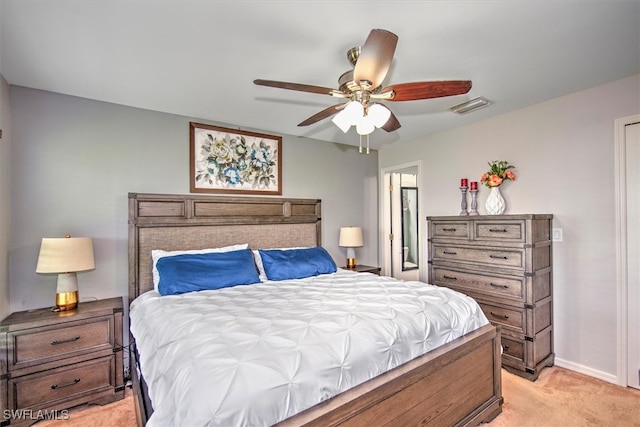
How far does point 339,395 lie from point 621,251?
2629 millimetres

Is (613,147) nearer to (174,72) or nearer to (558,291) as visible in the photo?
(558,291)

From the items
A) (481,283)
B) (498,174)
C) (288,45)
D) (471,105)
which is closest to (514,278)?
(481,283)

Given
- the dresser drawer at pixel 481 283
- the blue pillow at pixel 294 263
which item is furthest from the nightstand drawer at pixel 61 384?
the dresser drawer at pixel 481 283

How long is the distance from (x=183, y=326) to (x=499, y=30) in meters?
2.46

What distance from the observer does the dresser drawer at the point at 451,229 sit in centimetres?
309

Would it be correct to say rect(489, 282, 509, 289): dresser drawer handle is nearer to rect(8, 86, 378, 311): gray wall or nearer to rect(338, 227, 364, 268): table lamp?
rect(338, 227, 364, 268): table lamp

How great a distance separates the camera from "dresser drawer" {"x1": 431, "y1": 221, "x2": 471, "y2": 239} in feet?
10.1

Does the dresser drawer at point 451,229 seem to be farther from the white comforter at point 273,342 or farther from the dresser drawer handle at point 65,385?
the dresser drawer handle at point 65,385

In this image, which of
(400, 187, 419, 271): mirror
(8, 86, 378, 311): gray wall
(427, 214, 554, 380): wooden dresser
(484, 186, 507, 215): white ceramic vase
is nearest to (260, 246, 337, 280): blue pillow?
(8, 86, 378, 311): gray wall

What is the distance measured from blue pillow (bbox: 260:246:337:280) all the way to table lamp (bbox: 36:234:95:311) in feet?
4.71

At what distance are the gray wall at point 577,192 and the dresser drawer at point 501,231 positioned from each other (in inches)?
18.4

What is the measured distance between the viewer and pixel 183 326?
1646mm

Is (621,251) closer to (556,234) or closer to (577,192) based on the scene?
(556,234)

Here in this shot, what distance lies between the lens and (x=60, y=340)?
7.22ft
